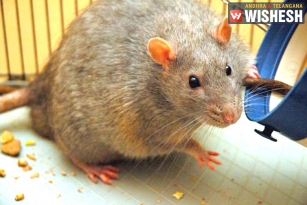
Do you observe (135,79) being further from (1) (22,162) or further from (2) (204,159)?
(1) (22,162)

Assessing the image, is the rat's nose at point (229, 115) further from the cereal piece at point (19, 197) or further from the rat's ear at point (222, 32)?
the cereal piece at point (19, 197)

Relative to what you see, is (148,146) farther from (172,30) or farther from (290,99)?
(290,99)

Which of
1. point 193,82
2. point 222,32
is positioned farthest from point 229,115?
point 222,32

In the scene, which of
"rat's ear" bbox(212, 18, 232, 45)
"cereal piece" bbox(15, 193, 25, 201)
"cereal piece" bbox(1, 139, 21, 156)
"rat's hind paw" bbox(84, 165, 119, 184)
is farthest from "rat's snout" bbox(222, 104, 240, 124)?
"cereal piece" bbox(1, 139, 21, 156)

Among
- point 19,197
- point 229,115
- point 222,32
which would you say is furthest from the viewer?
point 19,197

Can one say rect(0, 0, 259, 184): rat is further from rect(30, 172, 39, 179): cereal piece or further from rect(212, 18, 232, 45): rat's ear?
rect(30, 172, 39, 179): cereal piece

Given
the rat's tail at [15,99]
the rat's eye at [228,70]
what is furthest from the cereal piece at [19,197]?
the rat's eye at [228,70]

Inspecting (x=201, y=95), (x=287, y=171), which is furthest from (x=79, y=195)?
(x=287, y=171)

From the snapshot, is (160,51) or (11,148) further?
(11,148)
